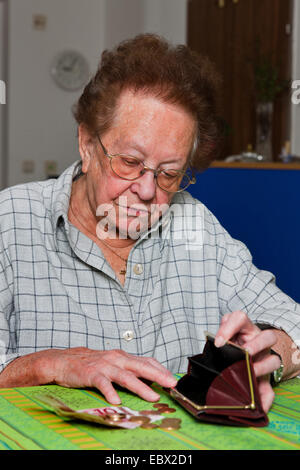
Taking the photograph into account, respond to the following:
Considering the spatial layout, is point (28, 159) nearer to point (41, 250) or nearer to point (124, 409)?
point (41, 250)

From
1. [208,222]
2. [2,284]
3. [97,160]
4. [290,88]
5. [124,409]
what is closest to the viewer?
[124,409]

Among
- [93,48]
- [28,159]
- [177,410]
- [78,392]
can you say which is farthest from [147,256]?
[93,48]

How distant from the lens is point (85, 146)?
1.64 m

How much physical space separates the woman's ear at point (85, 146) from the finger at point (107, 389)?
649mm

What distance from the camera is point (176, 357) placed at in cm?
160

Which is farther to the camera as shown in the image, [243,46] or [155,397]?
[243,46]

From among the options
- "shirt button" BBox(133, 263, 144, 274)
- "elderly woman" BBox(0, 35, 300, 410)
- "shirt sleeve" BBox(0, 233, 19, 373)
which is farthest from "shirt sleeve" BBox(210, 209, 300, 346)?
"shirt sleeve" BBox(0, 233, 19, 373)

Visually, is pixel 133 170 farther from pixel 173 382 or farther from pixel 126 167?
pixel 173 382

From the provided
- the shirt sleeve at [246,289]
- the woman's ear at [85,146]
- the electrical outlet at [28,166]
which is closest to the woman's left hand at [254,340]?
the shirt sleeve at [246,289]

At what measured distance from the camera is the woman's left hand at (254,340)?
111 centimetres

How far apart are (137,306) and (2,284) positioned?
32 centimetres

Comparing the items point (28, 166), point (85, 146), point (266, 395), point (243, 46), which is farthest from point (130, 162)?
point (28, 166)

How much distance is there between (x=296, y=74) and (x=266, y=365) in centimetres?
367

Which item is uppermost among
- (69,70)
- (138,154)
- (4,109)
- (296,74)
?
(69,70)
